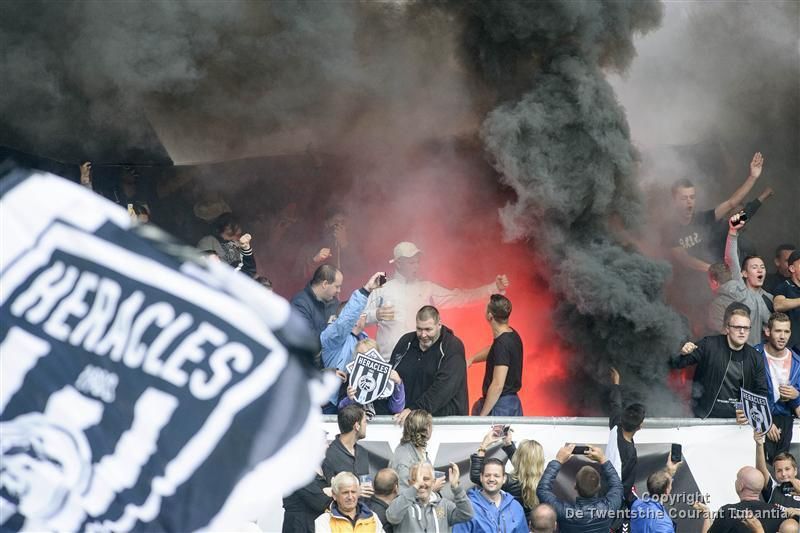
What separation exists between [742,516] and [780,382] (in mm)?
1417

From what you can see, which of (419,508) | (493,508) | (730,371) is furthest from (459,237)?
(419,508)

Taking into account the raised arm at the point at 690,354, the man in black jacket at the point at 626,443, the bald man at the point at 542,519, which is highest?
the raised arm at the point at 690,354

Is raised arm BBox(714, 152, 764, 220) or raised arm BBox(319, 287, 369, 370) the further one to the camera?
raised arm BBox(714, 152, 764, 220)

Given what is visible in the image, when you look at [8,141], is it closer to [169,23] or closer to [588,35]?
[169,23]

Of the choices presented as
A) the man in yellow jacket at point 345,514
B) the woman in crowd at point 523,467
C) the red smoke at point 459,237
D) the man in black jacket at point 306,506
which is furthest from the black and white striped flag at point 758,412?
the man in black jacket at point 306,506

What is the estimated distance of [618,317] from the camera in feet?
36.2

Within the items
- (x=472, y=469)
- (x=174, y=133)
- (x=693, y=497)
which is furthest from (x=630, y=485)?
(x=174, y=133)

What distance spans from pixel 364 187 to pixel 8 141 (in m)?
3.17

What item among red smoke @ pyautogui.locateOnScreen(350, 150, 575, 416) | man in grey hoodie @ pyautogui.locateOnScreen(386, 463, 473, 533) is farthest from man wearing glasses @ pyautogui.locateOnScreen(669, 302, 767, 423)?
man in grey hoodie @ pyautogui.locateOnScreen(386, 463, 473, 533)

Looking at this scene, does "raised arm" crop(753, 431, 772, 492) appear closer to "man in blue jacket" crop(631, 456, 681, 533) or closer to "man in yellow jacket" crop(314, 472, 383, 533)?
"man in blue jacket" crop(631, 456, 681, 533)

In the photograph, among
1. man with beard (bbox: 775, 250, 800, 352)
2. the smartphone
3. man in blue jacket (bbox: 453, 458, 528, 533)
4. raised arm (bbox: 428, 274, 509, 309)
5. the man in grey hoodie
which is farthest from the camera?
man with beard (bbox: 775, 250, 800, 352)

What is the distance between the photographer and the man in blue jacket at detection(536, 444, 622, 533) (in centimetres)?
823

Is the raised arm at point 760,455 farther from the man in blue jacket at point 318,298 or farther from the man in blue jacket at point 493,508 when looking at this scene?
the man in blue jacket at point 318,298

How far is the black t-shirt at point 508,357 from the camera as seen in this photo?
9.16 metres
